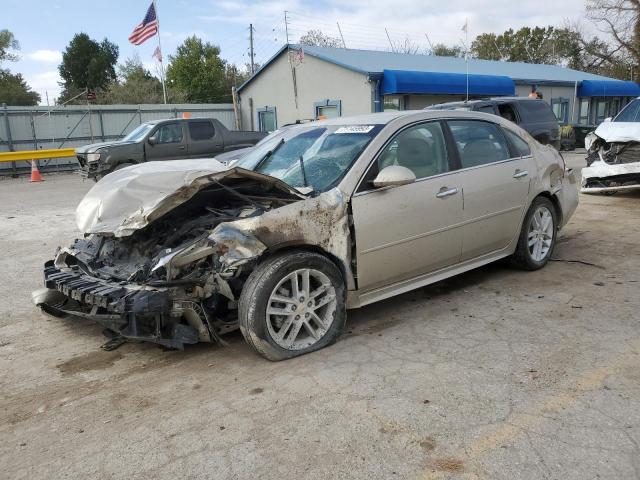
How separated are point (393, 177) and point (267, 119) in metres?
22.3

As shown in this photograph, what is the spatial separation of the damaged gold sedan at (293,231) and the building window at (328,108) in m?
16.6

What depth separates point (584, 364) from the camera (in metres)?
3.47

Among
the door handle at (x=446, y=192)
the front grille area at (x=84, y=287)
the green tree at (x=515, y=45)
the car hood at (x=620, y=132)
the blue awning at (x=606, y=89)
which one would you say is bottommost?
the front grille area at (x=84, y=287)

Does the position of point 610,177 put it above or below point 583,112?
below

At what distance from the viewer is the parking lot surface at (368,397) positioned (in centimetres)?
258

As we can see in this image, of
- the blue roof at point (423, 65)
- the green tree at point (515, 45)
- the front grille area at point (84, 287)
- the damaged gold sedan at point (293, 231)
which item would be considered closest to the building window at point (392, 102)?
the blue roof at point (423, 65)

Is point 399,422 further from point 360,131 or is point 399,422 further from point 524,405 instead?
point 360,131

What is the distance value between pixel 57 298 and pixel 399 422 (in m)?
2.98

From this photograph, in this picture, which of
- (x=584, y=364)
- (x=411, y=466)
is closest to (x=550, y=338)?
(x=584, y=364)

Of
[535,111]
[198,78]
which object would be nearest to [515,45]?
[198,78]

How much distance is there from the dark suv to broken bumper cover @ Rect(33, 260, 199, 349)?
9861mm

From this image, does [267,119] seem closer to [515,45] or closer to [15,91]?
[15,91]

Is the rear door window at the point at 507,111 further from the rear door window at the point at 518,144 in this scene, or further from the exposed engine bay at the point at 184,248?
the exposed engine bay at the point at 184,248

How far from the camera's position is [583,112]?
3069 cm
